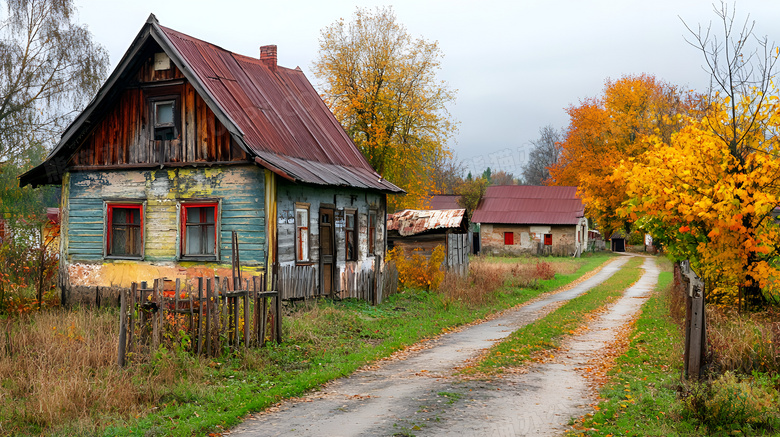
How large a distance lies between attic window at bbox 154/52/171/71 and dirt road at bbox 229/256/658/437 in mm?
9857

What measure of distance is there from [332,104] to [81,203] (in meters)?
20.8

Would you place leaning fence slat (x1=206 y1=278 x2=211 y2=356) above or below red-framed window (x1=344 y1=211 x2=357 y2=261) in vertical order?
below

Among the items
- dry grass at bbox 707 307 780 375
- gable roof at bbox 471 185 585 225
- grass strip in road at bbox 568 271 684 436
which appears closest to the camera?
grass strip in road at bbox 568 271 684 436

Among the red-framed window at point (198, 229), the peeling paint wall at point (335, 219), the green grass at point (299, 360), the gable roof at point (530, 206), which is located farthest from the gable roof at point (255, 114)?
the gable roof at point (530, 206)

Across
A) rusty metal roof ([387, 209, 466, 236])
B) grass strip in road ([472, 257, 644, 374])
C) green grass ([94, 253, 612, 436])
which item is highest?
rusty metal roof ([387, 209, 466, 236])

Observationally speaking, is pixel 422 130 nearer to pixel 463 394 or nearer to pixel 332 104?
pixel 332 104

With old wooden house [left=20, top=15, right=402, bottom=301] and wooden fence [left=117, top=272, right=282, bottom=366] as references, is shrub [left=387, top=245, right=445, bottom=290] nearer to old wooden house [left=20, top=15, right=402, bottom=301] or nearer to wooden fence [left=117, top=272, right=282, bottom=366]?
old wooden house [left=20, top=15, right=402, bottom=301]

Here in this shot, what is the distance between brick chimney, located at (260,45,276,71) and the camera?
21.1 m

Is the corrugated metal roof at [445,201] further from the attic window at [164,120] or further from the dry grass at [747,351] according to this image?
the dry grass at [747,351]

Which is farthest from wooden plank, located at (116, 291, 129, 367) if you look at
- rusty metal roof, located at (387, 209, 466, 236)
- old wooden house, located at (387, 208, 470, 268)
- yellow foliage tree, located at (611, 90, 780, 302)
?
rusty metal roof, located at (387, 209, 466, 236)

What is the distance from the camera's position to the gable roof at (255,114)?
1521 cm

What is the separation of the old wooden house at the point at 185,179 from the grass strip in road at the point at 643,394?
306 inches

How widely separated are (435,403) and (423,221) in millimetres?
17295

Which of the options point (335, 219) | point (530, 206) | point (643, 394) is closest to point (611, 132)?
point (530, 206)
